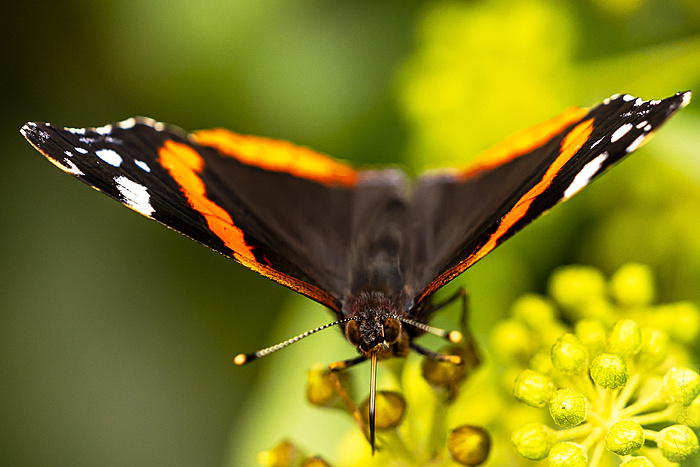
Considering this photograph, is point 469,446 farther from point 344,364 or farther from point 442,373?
point 344,364

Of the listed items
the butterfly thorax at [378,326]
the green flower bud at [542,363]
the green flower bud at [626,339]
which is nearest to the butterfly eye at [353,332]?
the butterfly thorax at [378,326]

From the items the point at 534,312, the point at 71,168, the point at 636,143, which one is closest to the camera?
the point at 636,143

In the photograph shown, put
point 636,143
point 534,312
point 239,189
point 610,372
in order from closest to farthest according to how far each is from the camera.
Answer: point 636,143
point 610,372
point 534,312
point 239,189

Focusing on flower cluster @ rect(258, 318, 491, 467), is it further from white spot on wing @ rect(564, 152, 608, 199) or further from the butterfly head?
white spot on wing @ rect(564, 152, 608, 199)

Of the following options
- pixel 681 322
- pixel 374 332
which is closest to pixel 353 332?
pixel 374 332

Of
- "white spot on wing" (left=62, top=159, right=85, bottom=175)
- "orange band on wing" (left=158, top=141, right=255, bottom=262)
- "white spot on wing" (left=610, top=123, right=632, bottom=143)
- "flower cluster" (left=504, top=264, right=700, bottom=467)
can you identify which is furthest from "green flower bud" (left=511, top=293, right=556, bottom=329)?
"white spot on wing" (left=62, top=159, right=85, bottom=175)

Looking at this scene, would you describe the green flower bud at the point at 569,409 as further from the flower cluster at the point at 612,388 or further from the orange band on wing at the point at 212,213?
the orange band on wing at the point at 212,213

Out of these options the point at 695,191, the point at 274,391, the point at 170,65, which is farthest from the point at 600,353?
the point at 170,65
